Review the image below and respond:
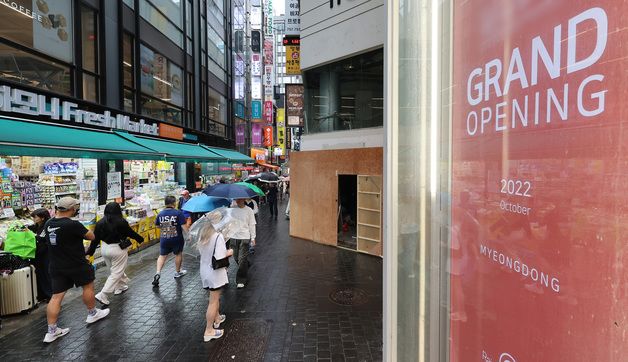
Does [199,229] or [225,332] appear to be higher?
[199,229]

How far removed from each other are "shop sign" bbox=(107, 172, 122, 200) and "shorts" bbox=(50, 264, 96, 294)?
608 centimetres

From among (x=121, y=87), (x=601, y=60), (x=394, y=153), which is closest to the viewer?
(x=601, y=60)

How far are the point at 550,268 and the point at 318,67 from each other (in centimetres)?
1162

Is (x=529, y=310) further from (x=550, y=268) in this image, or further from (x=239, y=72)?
(x=239, y=72)

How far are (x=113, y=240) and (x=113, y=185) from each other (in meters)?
5.29

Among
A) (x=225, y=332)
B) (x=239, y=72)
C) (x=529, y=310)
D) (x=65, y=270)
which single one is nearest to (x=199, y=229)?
(x=225, y=332)

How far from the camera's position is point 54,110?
9.20 m

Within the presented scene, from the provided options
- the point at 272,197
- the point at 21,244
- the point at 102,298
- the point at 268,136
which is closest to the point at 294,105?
the point at 272,197

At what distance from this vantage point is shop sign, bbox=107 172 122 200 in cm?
1042

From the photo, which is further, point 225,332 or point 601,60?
point 225,332

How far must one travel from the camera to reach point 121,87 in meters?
12.5

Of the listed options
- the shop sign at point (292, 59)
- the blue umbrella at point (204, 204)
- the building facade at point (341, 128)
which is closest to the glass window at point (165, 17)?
the shop sign at point (292, 59)

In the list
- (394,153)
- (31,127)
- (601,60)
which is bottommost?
(394,153)

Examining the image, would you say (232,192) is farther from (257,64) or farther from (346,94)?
(257,64)
